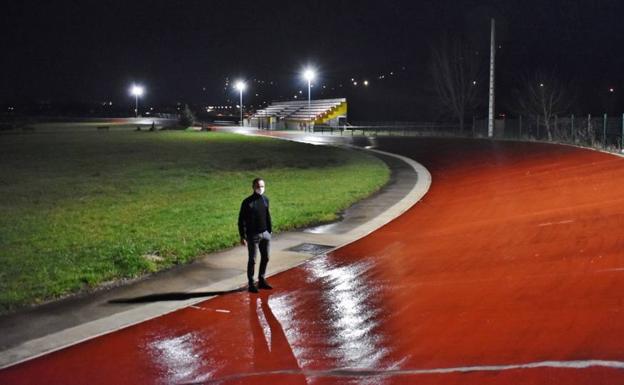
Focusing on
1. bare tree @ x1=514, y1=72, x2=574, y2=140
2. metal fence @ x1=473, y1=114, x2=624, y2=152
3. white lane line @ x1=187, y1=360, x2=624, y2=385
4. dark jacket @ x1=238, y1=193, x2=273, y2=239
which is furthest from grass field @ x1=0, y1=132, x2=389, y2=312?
bare tree @ x1=514, y1=72, x2=574, y2=140

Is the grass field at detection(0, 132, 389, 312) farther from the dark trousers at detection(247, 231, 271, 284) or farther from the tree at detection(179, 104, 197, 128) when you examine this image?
the tree at detection(179, 104, 197, 128)

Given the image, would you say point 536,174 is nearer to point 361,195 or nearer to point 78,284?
point 361,195

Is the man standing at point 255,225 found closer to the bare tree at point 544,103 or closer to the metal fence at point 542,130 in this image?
the metal fence at point 542,130

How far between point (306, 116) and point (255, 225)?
2908 inches

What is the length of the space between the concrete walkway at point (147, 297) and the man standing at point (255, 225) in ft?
1.79

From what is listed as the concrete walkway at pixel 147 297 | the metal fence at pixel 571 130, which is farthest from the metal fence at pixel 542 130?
the concrete walkway at pixel 147 297

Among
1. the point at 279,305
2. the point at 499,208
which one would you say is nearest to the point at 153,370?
the point at 279,305

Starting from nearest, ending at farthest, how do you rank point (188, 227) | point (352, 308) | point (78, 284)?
1. point (352, 308)
2. point (78, 284)
3. point (188, 227)

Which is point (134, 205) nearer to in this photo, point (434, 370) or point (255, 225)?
point (255, 225)

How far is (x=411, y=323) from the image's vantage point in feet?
25.6

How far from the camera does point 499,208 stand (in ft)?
52.5

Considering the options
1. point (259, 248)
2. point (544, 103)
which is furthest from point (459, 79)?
point (259, 248)

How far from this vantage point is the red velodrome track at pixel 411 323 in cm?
643

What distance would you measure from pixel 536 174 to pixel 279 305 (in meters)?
16.3
